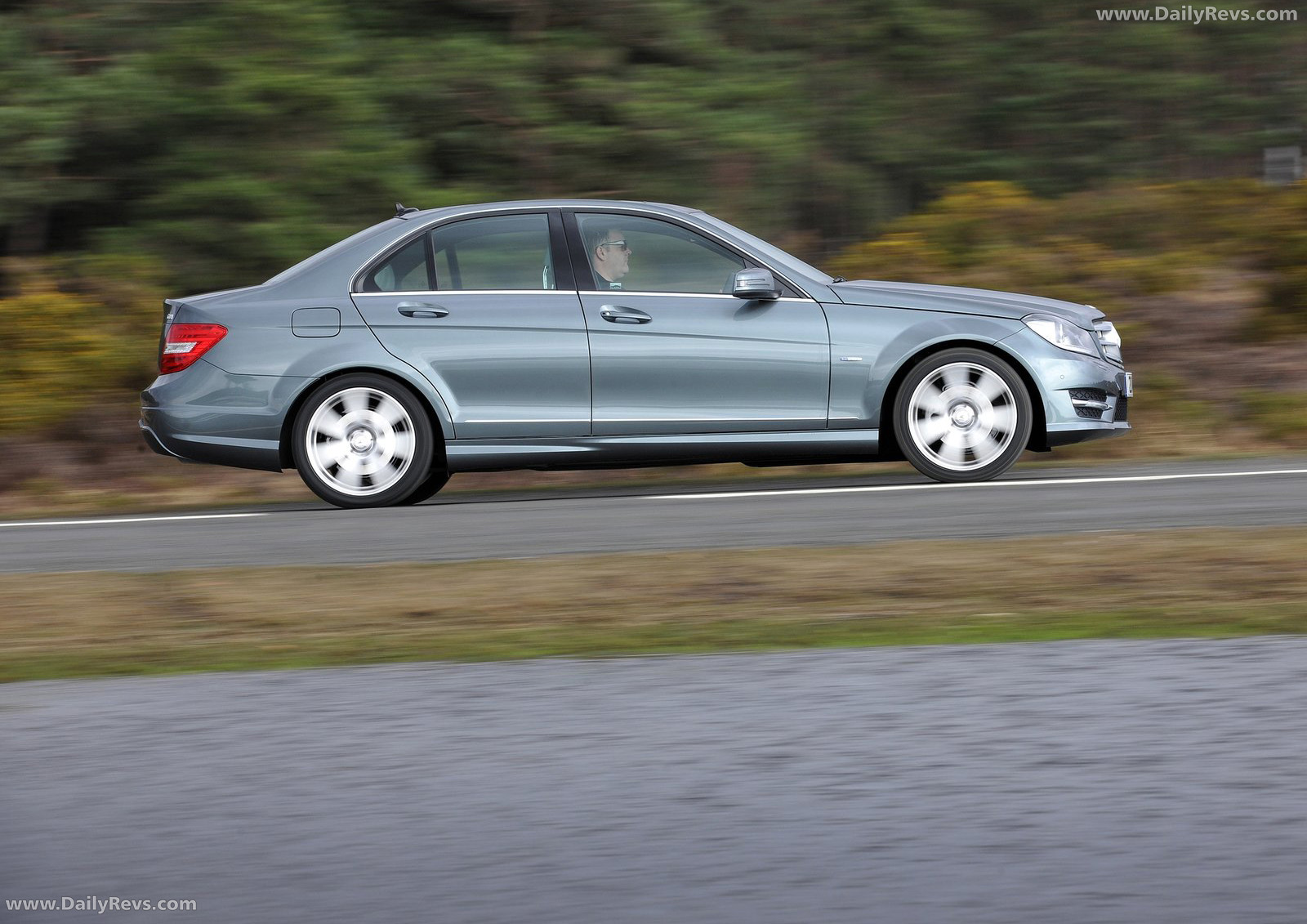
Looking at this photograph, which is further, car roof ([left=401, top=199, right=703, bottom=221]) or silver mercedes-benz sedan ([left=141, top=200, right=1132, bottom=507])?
car roof ([left=401, top=199, right=703, bottom=221])

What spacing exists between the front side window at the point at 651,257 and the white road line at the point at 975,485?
111cm

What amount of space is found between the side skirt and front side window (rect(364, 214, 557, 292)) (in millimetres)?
838

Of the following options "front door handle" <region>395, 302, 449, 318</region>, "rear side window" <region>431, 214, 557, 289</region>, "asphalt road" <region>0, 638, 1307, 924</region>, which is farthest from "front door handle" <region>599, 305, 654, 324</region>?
"asphalt road" <region>0, 638, 1307, 924</region>

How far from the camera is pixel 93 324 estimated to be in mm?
13203

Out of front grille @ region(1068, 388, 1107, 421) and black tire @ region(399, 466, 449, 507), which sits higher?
front grille @ region(1068, 388, 1107, 421)

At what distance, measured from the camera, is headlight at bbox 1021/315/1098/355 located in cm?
952

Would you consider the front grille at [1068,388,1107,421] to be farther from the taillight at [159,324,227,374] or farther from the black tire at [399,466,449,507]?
the taillight at [159,324,227,374]

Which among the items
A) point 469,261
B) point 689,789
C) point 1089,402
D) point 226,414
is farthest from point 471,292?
point 689,789

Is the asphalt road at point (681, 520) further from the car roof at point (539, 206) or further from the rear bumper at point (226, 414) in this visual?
the car roof at point (539, 206)

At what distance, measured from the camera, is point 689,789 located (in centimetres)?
410

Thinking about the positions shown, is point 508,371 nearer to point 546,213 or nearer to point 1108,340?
point 546,213

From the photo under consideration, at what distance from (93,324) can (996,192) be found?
734 centimetres

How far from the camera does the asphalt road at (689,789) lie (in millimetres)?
3453

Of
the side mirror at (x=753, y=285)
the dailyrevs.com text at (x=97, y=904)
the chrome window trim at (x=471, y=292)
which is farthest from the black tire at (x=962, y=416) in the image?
the dailyrevs.com text at (x=97, y=904)
